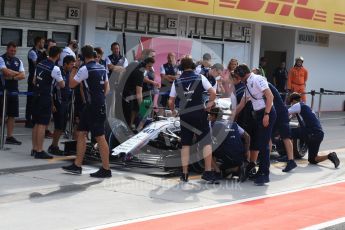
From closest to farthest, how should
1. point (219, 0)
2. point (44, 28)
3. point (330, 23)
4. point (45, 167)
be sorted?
point (45, 167)
point (44, 28)
point (219, 0)
point (330, 23)

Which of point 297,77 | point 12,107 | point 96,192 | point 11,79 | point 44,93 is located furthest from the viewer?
point 297,77

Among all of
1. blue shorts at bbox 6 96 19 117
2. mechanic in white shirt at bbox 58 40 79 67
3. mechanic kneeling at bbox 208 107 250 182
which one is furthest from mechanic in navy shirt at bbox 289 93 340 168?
blue shorts at bbox 6 96 19 117

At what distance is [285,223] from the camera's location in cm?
759

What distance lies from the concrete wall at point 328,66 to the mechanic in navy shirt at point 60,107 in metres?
13.9

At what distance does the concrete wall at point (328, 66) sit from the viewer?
2488cm

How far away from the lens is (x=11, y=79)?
40.5ft

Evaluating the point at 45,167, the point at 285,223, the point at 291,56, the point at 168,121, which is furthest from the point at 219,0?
the point at 285,223

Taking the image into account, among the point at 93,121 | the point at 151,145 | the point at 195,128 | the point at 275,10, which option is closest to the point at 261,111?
the point at 195,128

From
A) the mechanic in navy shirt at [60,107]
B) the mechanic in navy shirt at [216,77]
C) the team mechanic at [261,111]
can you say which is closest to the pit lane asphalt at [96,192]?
the team mechanic at [261,111]

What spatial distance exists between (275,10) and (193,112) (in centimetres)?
1177

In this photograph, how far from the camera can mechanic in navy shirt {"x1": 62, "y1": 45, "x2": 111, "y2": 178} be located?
31.3 ft

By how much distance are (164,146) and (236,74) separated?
1702 mm

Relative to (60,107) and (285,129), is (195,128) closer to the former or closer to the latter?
(285,129)

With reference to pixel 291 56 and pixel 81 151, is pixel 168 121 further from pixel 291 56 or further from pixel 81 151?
pixel 291 56
